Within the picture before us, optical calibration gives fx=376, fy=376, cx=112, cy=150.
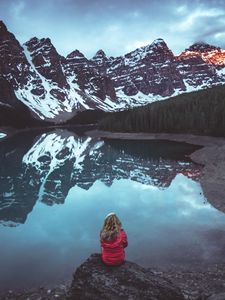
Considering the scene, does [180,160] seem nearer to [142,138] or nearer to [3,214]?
[3,214]

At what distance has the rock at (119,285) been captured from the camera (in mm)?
10633

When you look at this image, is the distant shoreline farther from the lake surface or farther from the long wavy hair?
the long wavy hair

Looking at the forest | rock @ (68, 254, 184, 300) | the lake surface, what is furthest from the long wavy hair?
the forest

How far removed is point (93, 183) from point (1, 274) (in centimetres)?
2796

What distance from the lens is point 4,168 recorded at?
6019cm

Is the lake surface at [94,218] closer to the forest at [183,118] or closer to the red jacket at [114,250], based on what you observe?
the red jacket at [114,250]

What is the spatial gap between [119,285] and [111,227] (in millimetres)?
1653

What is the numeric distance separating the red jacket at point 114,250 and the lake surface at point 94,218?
5.91 meters

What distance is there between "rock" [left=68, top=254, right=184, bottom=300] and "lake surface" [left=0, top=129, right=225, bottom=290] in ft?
17.7

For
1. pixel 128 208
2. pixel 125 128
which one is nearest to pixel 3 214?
pixel 128 208

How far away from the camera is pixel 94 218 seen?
28.1 m

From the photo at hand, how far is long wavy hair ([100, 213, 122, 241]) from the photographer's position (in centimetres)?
1097

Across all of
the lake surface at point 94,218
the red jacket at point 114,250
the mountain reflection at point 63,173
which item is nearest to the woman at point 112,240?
the red jacket at point 114,250

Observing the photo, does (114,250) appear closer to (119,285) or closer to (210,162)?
(119,285)
